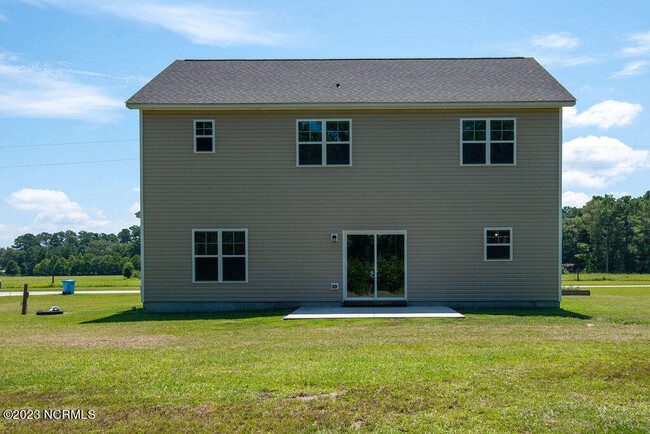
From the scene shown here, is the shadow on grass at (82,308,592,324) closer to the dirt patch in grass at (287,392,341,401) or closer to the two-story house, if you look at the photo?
the two-story house

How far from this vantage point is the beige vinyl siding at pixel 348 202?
1520 cm

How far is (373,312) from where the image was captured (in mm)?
13891

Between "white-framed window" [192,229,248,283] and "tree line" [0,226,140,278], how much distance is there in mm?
32701

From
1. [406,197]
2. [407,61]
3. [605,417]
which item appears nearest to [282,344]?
[605,417]

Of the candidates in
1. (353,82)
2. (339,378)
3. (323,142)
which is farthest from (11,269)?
(339,378)

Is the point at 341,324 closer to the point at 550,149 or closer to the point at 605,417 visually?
the point at 605,417

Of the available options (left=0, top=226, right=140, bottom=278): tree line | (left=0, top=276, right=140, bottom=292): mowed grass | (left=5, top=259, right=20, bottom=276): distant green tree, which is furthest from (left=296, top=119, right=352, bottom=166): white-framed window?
(left=5, top=259, right=20, bottom=276): distant green tree

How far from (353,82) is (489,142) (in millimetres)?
4561

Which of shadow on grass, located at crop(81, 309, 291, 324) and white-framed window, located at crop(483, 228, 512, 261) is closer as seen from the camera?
shadow on grass, located at crop(81, 309, 291, 324)

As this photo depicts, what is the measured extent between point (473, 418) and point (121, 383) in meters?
4.23

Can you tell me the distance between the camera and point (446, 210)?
599 inches

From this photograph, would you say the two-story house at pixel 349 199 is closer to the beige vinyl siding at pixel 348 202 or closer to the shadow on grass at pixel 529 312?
the beige vinyl siding at pixel 348 202

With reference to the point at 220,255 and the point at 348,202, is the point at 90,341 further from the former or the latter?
the point at 348,202

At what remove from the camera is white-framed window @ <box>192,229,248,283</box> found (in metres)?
15.4
